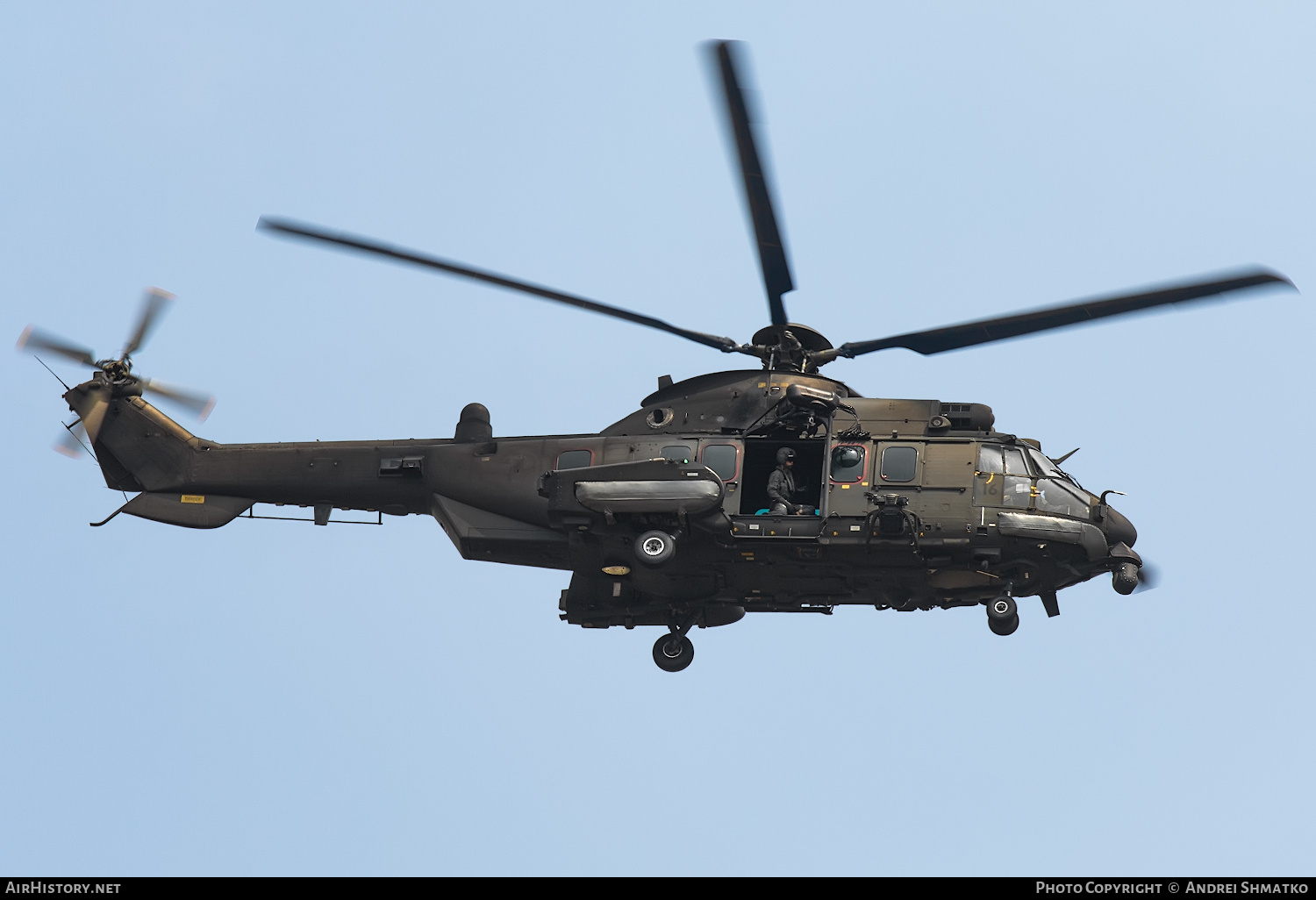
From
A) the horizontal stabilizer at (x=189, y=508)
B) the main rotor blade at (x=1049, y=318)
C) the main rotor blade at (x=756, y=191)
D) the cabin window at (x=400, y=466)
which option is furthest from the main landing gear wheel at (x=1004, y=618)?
the horizontal stabilizer at (x=189, y=508)

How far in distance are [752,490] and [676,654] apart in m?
3.30

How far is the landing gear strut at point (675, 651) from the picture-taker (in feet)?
93.1

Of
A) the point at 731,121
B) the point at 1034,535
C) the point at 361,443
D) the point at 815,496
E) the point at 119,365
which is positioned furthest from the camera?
the point at 119,365

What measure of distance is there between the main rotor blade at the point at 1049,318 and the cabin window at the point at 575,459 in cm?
422

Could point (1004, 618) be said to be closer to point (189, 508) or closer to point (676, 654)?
point (676, 654)

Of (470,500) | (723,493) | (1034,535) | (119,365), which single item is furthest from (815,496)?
(119,365)

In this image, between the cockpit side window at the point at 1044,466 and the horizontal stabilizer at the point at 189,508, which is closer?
the cockpit side window at the point at 1044,466

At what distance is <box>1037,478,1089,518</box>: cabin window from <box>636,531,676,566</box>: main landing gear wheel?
17.8ft

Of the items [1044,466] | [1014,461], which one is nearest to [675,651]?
[1014,461]

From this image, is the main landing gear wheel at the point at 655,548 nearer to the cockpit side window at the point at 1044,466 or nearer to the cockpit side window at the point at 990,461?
the cockpit side window at the point at 990,461

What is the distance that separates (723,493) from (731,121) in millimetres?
5798

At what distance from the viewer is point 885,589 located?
2667 centimetres

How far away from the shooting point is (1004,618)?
26.0m

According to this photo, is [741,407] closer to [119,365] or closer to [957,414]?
[957,414]
